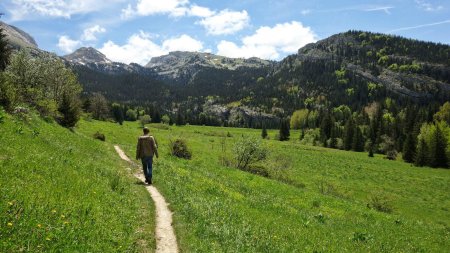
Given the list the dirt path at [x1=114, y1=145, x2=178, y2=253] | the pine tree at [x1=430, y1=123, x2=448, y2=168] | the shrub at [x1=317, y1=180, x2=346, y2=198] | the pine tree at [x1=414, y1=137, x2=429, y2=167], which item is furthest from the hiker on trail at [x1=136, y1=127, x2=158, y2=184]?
the pine tree at [x1=430, y1=123, x2=448, y2=168]

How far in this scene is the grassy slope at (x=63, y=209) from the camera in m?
8.34

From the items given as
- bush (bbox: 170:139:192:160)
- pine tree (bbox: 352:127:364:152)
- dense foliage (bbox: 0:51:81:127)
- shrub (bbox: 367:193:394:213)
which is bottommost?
pine tree (bbox: 352:127:364:152)

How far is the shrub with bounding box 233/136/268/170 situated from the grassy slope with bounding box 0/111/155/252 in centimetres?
2767

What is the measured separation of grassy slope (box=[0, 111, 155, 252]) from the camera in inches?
328

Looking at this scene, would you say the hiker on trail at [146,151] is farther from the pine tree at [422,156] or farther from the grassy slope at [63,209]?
the pine tree at [422,156]

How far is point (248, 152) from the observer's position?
44.7m

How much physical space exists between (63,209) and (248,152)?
115 feet

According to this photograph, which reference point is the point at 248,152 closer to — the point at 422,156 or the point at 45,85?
the point at 45,85

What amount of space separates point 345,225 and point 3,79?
96.5ft

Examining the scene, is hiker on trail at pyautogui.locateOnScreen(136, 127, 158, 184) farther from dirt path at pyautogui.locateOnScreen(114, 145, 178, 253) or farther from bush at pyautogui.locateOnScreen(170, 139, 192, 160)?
bush at pyautogui.locateOnScreen(170, 139, 192, 160)

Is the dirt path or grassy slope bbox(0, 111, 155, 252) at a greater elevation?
grassy slope bbox(0, 111, 155, 252)

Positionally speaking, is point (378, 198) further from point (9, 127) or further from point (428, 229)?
point (9, 127)

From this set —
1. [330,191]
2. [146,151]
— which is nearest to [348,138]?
[330,191]

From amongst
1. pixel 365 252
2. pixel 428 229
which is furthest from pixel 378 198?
pixel 365 252
